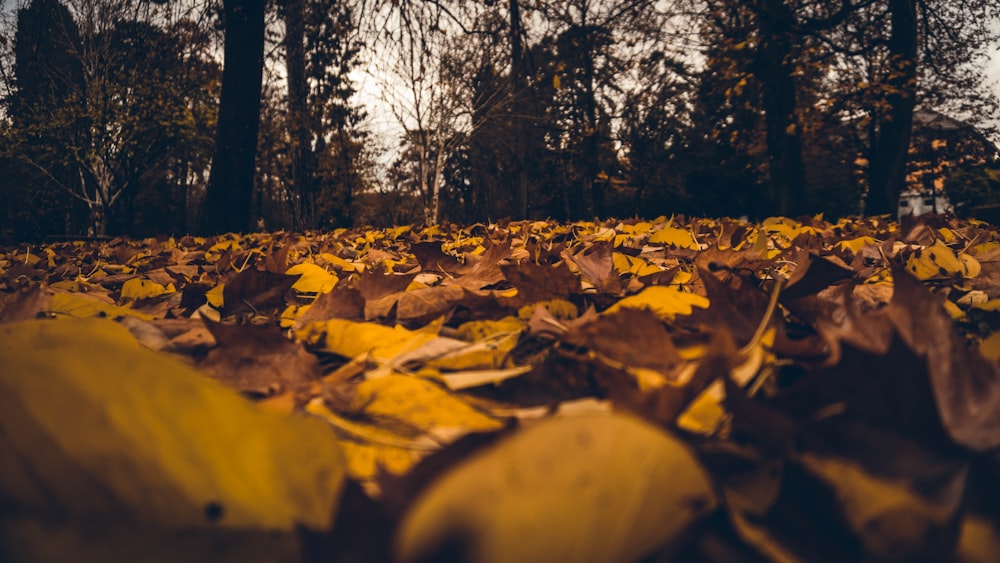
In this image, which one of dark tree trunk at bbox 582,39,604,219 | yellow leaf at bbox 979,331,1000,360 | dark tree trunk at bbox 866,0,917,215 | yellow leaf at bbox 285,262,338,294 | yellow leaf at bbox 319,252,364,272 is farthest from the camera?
dark tree trunk at bbox 582,39,604,219

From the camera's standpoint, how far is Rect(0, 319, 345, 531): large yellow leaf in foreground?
29 cm

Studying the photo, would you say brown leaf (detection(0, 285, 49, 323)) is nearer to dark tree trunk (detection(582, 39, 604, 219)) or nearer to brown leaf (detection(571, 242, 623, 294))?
brown leaf (detection(571, 242, 623, 294))

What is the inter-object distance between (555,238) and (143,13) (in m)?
4.91

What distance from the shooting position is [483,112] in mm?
15766

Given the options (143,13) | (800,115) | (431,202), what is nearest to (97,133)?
(431,202)

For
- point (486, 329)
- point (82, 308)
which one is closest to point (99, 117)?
point (82, 308)

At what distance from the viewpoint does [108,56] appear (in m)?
15.4

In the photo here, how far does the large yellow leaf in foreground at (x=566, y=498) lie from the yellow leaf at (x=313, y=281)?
910 mm

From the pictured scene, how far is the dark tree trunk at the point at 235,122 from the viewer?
592cm

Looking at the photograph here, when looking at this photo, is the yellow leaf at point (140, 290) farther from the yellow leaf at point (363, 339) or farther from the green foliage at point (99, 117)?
the green foliage at point (99, 117)

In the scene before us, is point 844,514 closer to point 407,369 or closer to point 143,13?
point 407,369

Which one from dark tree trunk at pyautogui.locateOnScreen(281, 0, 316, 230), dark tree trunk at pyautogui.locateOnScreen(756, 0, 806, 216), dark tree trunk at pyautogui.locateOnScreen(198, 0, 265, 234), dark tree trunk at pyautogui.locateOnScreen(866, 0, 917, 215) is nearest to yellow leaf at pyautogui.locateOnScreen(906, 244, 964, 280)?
dark tree trunk at pyautogui.locateOnScreen(198, 0, 265, 234)

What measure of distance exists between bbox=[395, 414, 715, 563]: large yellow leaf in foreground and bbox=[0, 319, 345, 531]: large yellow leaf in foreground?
10cm

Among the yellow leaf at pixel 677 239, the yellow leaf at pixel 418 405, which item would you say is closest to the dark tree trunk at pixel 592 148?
the yellow leaf at pixel 677 239
